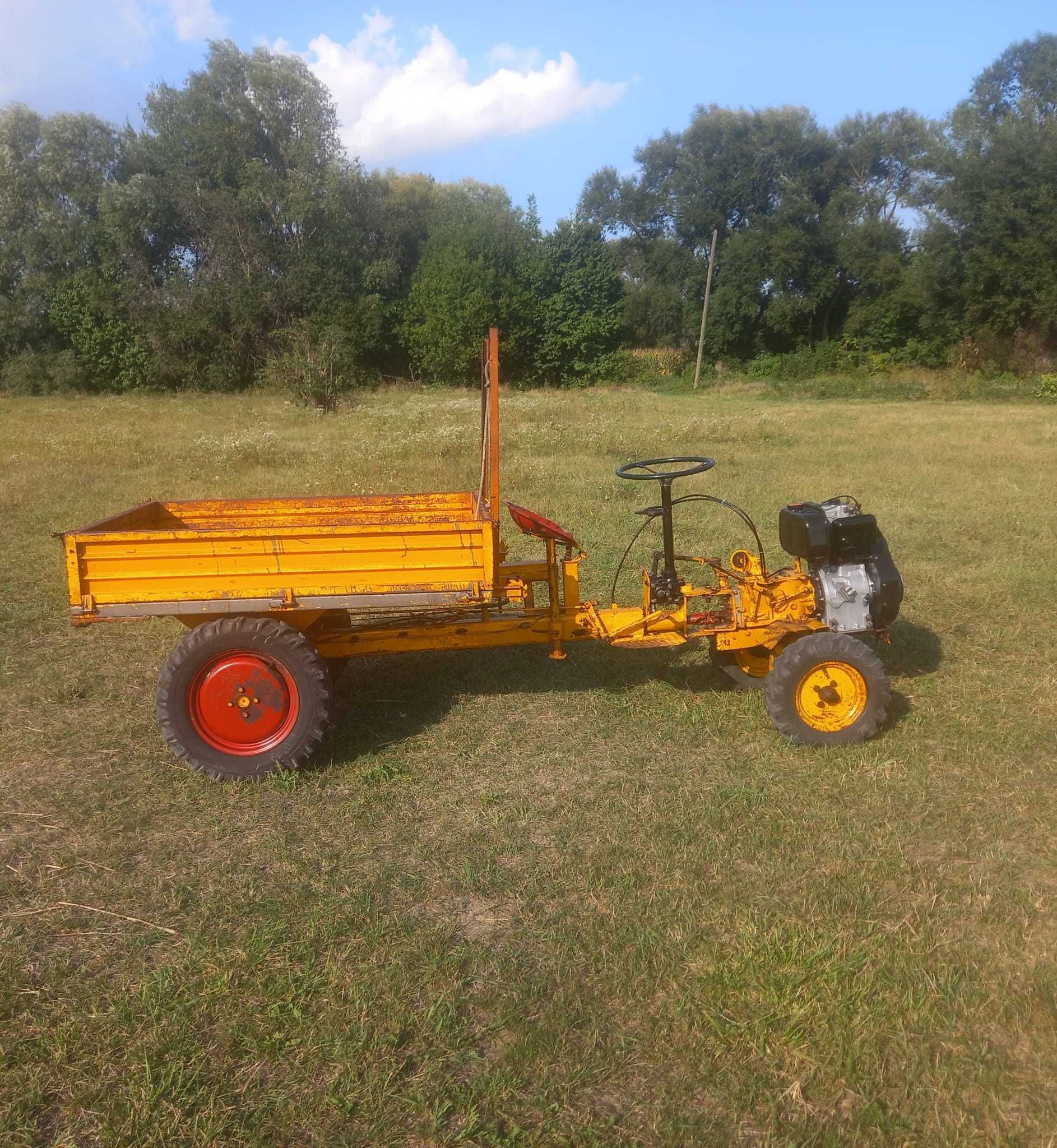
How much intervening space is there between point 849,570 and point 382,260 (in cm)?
3287

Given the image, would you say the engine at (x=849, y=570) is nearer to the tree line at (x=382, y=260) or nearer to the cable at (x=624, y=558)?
the cable at (x=624, y=558)

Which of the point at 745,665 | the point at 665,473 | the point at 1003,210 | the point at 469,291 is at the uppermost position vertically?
the point at 1003,210

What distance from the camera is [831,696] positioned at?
4.84 meters

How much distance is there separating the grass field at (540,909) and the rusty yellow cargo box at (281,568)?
36.2 inches

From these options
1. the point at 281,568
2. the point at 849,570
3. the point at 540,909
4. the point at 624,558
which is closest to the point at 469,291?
the point at 624,558

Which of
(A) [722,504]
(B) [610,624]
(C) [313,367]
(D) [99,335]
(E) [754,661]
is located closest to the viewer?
(B) [610,624]

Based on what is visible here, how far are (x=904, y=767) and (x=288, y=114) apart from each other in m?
36.8

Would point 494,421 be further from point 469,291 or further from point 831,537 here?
point 469,291

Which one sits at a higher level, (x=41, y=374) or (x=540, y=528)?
(x=540, y=528)

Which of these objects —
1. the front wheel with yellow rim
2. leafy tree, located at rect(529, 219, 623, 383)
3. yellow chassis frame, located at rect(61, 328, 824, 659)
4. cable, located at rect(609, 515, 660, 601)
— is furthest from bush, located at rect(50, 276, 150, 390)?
the front wheel with yellow rim

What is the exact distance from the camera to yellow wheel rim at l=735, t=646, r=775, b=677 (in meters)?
5.62

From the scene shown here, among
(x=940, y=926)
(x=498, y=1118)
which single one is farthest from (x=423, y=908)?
(x=940, y=926)

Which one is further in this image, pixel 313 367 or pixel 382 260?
pixel 382 260

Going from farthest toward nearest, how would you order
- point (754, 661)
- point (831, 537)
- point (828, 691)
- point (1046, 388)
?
point (1046, 388) → point (754, 661) → point (831, 537) → point (828, 691)
